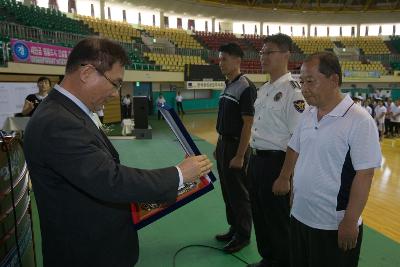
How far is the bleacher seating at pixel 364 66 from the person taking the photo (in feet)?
79.2

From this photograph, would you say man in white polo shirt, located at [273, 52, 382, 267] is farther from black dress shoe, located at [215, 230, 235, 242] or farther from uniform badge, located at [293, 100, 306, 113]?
black dress shoe, located at [215, 230, 235, 242]

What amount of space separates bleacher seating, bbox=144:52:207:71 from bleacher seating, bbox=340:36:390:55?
17111 millimetres

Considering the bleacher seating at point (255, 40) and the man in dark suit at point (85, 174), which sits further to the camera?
the bleacher seating at point (255, 40)

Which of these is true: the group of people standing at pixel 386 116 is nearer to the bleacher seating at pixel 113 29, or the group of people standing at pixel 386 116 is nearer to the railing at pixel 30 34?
the railing at pixel 30 34

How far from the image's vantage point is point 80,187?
1.10 meters

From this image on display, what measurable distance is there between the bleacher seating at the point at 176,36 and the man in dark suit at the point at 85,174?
20.6 metres

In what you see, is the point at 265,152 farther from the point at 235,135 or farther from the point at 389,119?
the point at 389,119

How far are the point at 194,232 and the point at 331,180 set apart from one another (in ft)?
7.02

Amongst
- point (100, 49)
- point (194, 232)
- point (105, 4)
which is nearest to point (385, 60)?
point (105, 4)

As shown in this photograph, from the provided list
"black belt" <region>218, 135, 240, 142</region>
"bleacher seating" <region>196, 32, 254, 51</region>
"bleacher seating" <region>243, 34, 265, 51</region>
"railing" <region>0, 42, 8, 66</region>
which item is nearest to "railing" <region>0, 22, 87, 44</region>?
"railing" <region>0, 42, 8, 66</region>

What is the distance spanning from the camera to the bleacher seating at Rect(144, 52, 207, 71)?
17766 mm

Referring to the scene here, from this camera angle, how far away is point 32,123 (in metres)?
1.14

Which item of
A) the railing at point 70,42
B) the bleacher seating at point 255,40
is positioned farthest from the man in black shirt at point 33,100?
the bleacher seating at point 255,40

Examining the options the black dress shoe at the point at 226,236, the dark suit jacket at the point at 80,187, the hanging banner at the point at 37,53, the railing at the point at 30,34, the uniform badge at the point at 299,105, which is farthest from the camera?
the railing at the point at 30,34
